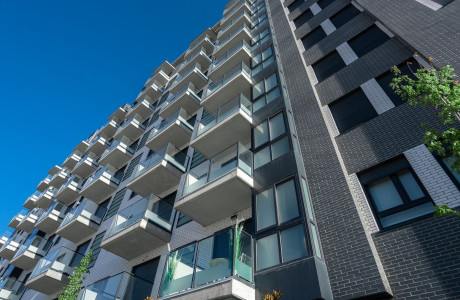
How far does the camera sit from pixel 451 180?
661 cm

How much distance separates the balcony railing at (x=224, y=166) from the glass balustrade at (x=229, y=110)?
2.12 meters

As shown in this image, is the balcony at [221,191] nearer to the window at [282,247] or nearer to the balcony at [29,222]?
the window at [282,247]

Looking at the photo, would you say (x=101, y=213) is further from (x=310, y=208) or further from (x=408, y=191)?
(x=408, y=191)

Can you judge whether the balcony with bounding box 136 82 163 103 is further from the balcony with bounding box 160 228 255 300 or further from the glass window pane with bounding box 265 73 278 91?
the balcony with bounding box 160 228 255 300

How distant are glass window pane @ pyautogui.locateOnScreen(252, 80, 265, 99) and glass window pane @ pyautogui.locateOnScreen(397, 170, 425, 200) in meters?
7.85

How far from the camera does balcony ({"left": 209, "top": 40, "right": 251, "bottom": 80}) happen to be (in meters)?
18.3

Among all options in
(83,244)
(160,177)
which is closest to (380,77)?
(160,177)

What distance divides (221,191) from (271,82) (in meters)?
6.68

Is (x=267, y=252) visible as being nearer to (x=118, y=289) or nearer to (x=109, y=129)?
(x=118, y=289)

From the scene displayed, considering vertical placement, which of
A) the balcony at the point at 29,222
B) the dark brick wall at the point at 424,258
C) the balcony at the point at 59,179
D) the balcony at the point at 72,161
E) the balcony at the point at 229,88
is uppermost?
the balcony at the point at 72,161

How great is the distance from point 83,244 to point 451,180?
66.2 feet

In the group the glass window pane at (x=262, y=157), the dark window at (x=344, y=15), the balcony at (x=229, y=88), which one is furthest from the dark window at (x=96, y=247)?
the dark window at (x=344, y=15)

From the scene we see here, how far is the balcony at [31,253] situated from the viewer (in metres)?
21.9

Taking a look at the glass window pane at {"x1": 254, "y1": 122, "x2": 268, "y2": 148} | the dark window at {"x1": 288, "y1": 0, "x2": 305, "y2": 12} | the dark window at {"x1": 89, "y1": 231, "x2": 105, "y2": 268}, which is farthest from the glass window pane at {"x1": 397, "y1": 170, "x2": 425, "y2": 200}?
the dark window at {"x1": 288, "y1": 0, "x2": 305, "y2": 12}
